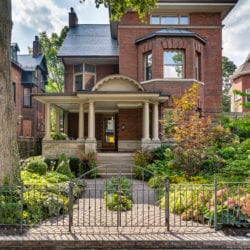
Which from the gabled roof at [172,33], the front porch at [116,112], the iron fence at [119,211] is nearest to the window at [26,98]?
the front porch at [116,112]

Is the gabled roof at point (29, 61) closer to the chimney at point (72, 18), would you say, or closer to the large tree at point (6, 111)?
the chimney at point (72, 18)

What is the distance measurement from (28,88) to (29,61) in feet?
10.4

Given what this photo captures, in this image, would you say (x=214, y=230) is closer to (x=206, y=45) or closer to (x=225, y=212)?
(x=225, y=212)

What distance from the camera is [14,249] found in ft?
15.7

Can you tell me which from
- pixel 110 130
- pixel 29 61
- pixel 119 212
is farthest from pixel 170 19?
pixel 29 61

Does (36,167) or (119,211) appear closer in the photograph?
(119,211)

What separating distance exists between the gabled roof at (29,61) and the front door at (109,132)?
11528mm

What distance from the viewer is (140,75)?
1627 centimetres

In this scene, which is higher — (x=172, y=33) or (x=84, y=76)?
(x=172, y=33)

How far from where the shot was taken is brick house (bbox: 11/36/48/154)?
77.6ft

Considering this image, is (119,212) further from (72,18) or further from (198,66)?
(72,18)

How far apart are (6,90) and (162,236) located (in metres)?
5.10

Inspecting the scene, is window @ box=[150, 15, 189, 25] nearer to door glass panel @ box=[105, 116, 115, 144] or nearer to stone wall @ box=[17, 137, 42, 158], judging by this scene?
door glass panel @ box=[105, 116, 115, 144]

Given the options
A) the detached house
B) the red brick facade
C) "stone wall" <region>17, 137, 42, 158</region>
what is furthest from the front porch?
the red brick facade
